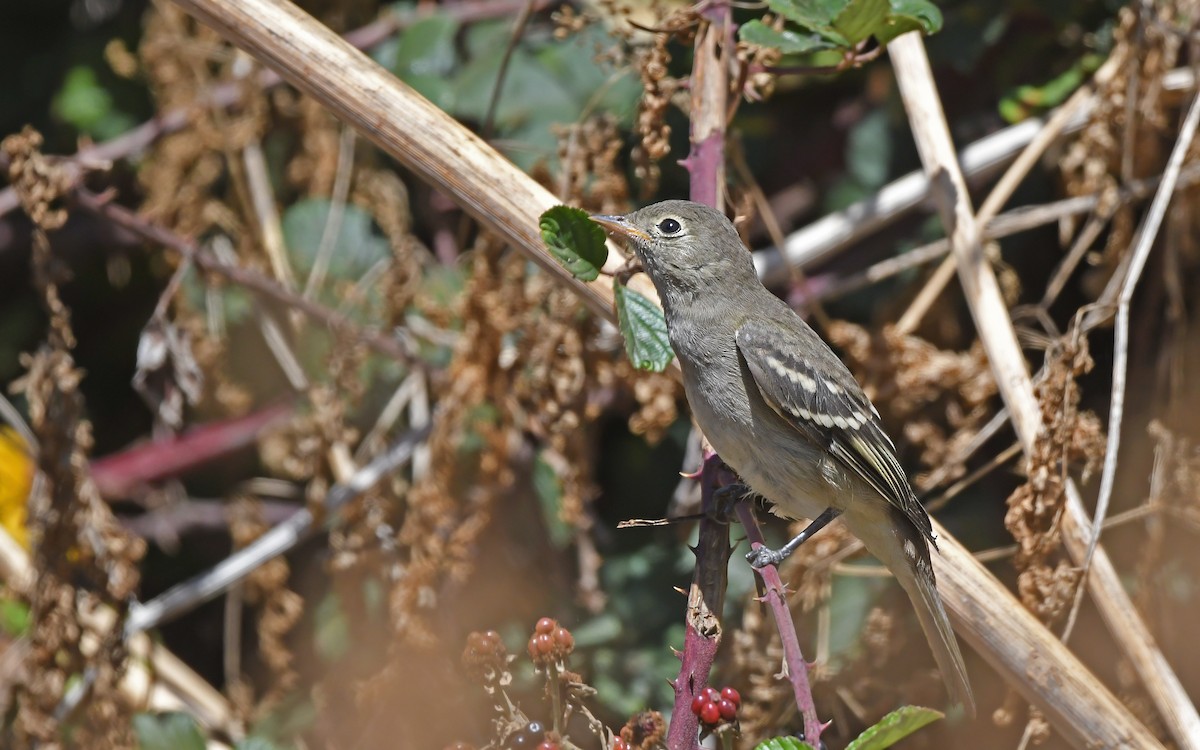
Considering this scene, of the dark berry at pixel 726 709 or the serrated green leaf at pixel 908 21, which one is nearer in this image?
the dark berry at pixel 726 709

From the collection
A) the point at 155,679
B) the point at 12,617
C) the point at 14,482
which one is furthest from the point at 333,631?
the point at 14,482

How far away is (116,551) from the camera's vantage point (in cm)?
354

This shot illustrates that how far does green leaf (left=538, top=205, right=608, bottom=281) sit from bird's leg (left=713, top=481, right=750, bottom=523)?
62 cm

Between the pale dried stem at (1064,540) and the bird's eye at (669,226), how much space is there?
0.78 m

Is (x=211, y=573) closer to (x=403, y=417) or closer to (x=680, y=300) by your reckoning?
(x=403, y=417)

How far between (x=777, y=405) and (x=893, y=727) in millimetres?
946

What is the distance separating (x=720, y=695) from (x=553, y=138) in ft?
7.51

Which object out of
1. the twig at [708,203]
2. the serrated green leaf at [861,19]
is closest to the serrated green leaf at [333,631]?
the twig at [708,203]

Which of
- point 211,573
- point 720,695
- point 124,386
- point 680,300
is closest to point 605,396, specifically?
point 680,300

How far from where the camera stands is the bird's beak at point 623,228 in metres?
2.94

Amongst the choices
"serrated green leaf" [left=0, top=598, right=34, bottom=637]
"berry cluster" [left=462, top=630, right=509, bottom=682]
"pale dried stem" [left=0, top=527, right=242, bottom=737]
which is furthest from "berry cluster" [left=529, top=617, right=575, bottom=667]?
"serrated green leaf" [left=0, top=598, right=34, bottom=637]

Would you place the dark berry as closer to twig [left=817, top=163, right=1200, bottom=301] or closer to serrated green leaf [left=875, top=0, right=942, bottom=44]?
serrated green leaf [left=875, top=0, right=942, bottom=44]

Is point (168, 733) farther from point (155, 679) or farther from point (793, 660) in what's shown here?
point (793, 660)

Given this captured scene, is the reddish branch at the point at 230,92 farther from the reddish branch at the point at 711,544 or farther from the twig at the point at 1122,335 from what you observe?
the twig at the point at 1122,335
